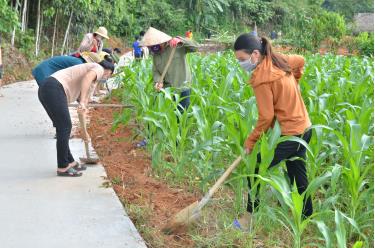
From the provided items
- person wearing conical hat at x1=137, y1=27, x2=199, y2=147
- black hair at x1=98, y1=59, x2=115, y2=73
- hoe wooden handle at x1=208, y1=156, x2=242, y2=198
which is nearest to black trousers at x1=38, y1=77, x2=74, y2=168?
black hair at x1=98, y1=59, x2=115, y2=73

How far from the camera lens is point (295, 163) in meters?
4.08

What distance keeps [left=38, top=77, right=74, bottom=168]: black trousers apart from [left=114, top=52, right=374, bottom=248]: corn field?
2.53ft

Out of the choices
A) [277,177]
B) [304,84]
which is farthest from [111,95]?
[277,177]

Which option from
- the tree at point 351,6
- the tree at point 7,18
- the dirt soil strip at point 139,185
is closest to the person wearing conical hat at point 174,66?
the dirt soil strip at point 139,185

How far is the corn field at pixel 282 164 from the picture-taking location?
3.74 meters

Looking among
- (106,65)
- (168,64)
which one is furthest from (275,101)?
(168,64)

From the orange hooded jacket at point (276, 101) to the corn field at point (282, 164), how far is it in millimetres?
83

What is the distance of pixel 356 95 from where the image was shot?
6359 mm

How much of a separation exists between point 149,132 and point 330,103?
6.61 ft

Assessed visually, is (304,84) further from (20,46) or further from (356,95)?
(20,46)

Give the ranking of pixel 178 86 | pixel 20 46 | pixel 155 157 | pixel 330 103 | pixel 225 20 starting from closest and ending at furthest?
pixel 155 157 < pixel 330 103 < pixel 178 86 < pixel 20 46 < pixel 225 20

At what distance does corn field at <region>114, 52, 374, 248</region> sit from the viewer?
12.3ft

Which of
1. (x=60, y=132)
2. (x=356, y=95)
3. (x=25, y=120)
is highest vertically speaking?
(x=356, y=95)

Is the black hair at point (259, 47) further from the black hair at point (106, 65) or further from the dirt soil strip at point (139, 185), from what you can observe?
the black hair at point (106, 65)
